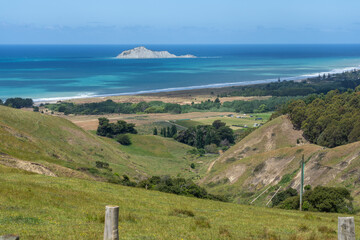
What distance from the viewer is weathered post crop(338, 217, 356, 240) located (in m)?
10.1

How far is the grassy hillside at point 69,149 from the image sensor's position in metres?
48.0

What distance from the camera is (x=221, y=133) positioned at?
10462cm

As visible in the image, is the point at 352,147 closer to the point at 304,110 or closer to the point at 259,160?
the point at 259,160

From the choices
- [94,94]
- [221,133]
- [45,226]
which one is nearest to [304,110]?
[221,133]

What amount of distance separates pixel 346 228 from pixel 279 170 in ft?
168

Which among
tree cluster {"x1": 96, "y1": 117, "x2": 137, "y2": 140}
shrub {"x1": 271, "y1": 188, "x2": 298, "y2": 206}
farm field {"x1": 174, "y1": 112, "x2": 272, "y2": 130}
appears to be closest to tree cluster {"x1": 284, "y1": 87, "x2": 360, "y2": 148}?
shrub {"x1": 271, "y1": 188, "x2": 298, "y2": 206}

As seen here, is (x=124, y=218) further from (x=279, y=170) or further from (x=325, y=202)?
(x=279, y=170)

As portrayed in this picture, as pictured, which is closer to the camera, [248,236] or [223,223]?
[248,236]

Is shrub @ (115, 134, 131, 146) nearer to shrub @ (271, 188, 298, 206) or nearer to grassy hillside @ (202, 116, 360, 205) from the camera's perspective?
grassy hillside @ (202, 116, 360, 205)

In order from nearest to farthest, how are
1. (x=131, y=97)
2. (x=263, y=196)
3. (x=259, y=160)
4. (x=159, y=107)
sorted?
(x=263, y=196) < (x=259, y=160) < (x=159, y=107) < (x=131, y=97)

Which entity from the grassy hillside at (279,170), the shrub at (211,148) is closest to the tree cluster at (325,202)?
the grassy hillside at (279,170)

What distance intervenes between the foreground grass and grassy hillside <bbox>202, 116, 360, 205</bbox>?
23946 mm

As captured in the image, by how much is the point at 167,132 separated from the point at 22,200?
92269 millimetres

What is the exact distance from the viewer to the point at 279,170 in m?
60.5
